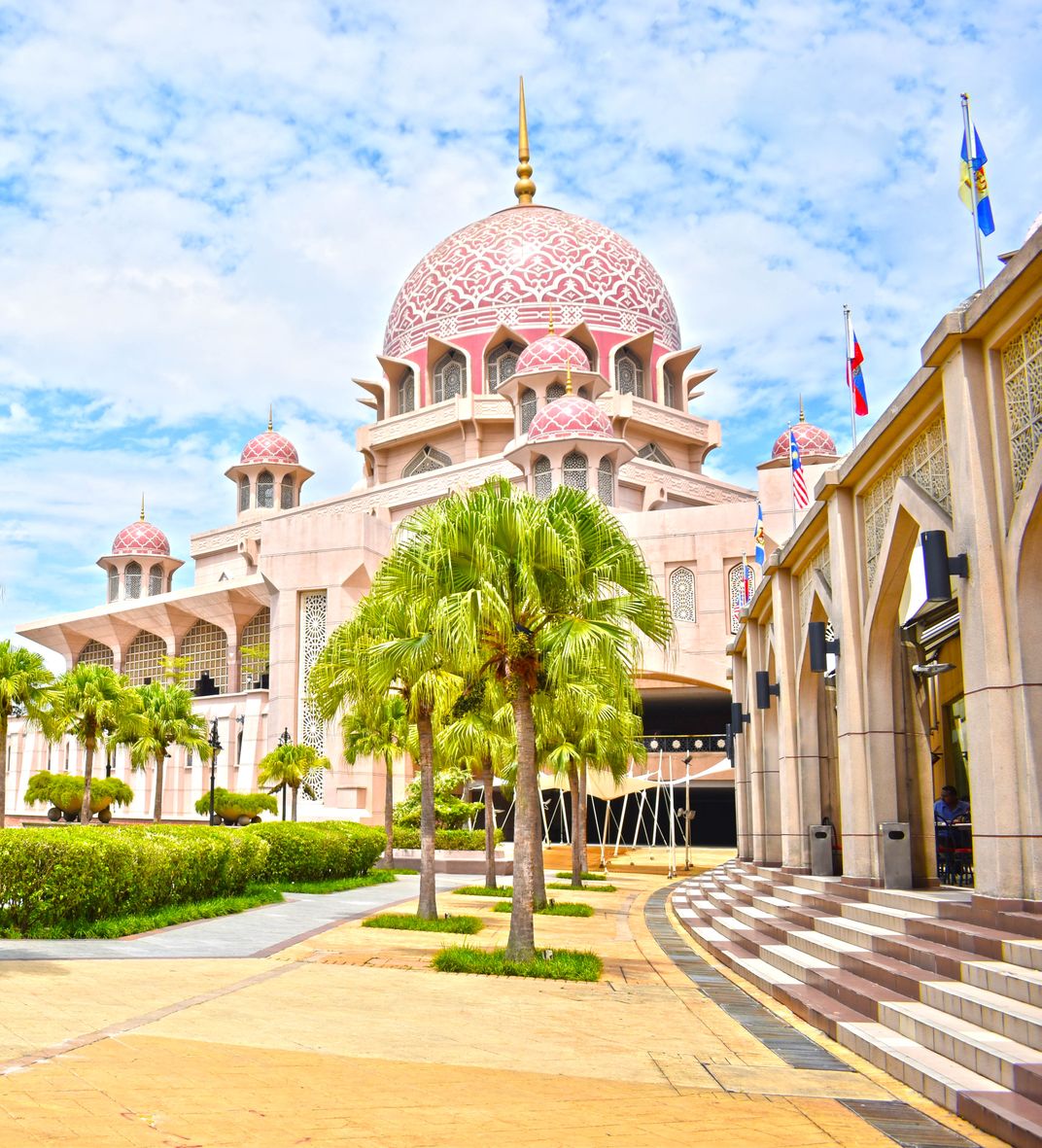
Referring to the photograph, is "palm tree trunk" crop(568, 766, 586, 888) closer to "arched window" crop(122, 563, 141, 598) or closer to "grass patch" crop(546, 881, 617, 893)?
"grass patch" crop(546, 881, 617, 893)

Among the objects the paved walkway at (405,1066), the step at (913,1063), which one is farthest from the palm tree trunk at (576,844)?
the step at (913,1063)

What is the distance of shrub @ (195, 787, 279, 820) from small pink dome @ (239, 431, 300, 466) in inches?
1059

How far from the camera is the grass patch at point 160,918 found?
42.3 ft

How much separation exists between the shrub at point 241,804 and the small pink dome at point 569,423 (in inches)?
686

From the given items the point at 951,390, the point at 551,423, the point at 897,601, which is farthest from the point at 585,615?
the point at 551,423

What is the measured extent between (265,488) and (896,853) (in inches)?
2295

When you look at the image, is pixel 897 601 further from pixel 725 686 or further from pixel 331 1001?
pixel 725 686

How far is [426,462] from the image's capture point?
60.7 metres

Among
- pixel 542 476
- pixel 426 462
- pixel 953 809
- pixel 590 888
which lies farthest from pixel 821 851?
pixel 426 462

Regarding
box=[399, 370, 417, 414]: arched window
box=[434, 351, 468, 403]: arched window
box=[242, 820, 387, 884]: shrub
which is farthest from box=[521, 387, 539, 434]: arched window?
box=[242, 820, 387, 884]: shrub

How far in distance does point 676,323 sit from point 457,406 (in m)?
13.9

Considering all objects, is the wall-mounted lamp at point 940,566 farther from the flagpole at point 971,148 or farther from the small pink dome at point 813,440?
the small pink dome at point 813,440

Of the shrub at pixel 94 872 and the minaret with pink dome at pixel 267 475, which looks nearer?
the shrub at pixel 94 872

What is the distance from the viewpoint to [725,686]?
134 feet
